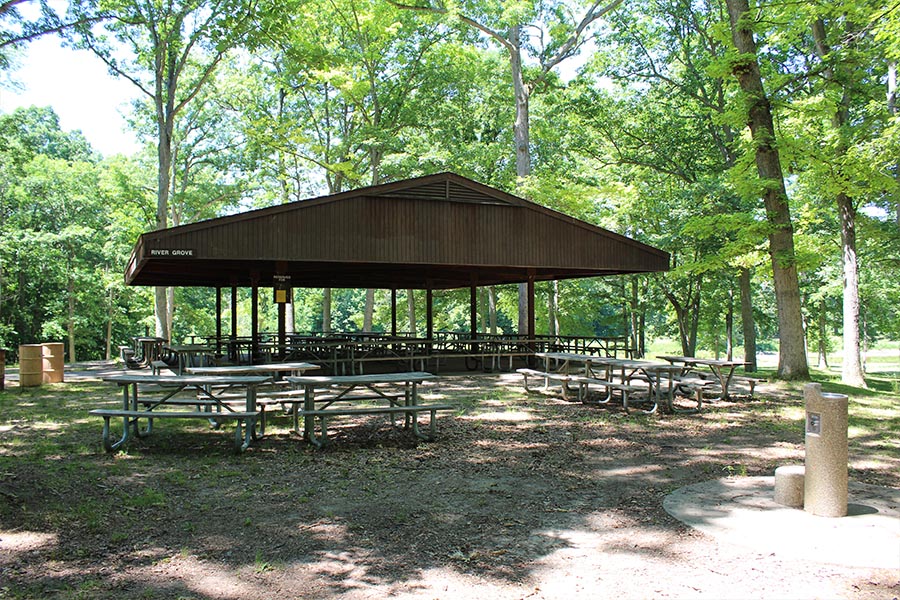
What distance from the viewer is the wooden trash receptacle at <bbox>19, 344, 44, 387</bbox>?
40.8 feet

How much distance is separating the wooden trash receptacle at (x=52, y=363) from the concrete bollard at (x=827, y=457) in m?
13.9

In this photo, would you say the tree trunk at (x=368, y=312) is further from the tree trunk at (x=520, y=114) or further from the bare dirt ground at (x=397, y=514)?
the bare dirt ground at (x=397, y=514)

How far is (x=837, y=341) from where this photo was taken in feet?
182

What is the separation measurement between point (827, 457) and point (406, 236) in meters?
10.0

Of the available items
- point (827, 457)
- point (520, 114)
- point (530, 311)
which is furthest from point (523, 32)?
point (827, 457)

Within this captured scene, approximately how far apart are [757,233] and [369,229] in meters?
7.73

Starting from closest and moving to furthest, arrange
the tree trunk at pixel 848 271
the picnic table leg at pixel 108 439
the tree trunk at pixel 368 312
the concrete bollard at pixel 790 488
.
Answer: the concrete bollard at pixel 790 488 → the picnic table leg at pixel 108 439 → the tree trunk at pixel 848 271 → the tree trunk at pixel 368 312

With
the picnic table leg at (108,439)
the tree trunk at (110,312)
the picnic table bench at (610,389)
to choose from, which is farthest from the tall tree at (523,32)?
the tree trunk at (110,312)

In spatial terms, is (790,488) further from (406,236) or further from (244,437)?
(406,236)

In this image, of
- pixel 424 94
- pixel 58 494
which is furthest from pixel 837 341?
pixel 58 494

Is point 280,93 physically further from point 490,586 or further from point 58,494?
point 490,586

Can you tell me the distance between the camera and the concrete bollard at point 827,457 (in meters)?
4.26

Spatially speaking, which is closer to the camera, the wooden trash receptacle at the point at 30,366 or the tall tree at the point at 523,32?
the wooden trash receptacle at the point at 30,366

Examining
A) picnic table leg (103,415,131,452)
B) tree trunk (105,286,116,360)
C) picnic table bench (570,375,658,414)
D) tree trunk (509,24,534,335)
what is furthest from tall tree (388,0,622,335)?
tree trunk (105,286,116,360)
